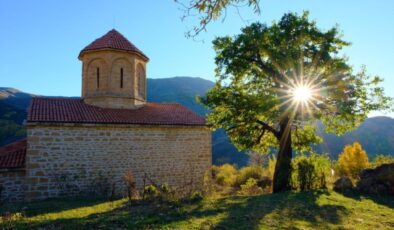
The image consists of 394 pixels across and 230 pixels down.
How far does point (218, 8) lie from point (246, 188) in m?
10.7

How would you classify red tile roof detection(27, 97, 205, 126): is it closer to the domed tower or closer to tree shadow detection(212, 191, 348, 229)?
the domed tower

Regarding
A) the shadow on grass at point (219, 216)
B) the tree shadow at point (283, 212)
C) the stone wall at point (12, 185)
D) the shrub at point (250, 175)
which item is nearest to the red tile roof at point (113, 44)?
the stone wall at point (12, 185)

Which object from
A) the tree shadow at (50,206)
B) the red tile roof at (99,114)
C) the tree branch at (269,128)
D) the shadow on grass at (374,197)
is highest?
the red tile roof at (99,114)

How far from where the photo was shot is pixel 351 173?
778 inches

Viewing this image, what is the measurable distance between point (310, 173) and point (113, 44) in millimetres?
12740

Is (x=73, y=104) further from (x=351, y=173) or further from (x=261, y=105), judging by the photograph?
(x=351, y=173)

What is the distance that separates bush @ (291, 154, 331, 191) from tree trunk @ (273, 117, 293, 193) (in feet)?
0.93

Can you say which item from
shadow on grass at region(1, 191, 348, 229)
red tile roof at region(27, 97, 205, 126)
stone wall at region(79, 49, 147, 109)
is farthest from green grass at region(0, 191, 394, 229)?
stone wall at region(79, 49, 147, 109)

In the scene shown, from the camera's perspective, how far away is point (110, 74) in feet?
56.3

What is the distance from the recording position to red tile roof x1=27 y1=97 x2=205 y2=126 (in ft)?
45.8

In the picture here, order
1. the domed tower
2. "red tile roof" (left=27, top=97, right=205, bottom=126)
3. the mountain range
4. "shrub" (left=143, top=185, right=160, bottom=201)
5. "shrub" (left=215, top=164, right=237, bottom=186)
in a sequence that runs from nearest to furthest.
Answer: "shrub" (left=143, top=185, right=160, bottom=201) → "red tile roof" (left=27, top=97, right=205, bottom=126) → the domed tower → "shrub" (left=215, top=164, right=237, bottom=186) → the mountain range

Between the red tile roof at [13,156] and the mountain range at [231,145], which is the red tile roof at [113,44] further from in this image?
the mountain range at [231,145]

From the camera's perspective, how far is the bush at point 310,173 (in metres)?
11.9

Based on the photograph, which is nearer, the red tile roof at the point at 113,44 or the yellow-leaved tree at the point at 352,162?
the red tile roof at the point at 113,44
